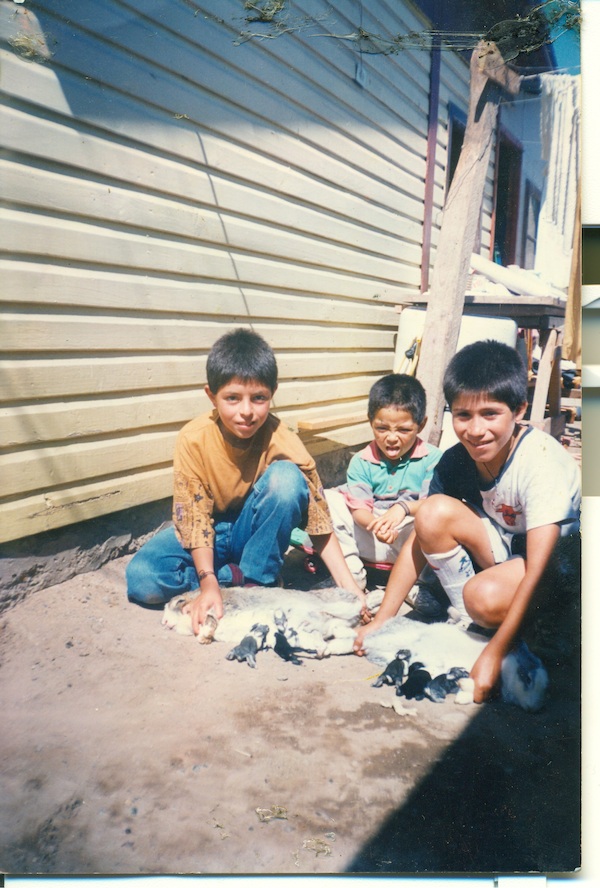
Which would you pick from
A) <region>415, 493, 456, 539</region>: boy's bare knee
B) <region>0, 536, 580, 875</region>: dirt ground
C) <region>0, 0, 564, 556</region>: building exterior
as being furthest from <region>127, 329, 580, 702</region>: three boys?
<region>0, 0, 564, 556</region>: building exterior

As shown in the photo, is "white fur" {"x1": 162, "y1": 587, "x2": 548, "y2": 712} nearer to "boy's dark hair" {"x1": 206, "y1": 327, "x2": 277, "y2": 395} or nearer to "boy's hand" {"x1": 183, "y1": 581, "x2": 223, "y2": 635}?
"boy's hand" {"x1": 183, "y1": 581, "x2": 223, "y2": 635}

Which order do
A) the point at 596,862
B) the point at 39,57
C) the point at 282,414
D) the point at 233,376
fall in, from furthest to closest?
the point at 282,414 → the point at 233,376 → the point at 39,57 → the point at 596,862

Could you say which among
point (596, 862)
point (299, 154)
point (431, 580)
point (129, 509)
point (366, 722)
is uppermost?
point (299, 154)

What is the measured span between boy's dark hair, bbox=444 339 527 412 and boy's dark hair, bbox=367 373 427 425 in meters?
0.56

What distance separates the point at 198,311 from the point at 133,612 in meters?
1.30

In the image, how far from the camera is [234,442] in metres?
2.51

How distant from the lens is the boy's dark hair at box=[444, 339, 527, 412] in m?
2.13

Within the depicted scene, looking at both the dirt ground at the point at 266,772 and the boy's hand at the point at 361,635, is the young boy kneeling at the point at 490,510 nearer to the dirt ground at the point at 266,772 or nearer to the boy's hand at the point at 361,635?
the boy's hand at the point at 361,635

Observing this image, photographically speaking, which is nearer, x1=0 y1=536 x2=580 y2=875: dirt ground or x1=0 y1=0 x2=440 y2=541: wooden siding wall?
x1=0 y1=536 x2=580 y2=875: dirt ground

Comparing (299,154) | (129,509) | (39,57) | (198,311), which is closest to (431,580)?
(129,509)

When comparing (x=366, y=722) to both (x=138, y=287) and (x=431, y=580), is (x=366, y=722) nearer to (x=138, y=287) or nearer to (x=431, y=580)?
(x=431, y=580)

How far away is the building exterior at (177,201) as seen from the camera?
2150 mm

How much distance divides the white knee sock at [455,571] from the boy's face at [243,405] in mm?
827

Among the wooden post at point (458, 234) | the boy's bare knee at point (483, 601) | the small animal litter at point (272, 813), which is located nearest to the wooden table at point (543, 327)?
the wooden post at point (458, 234)
